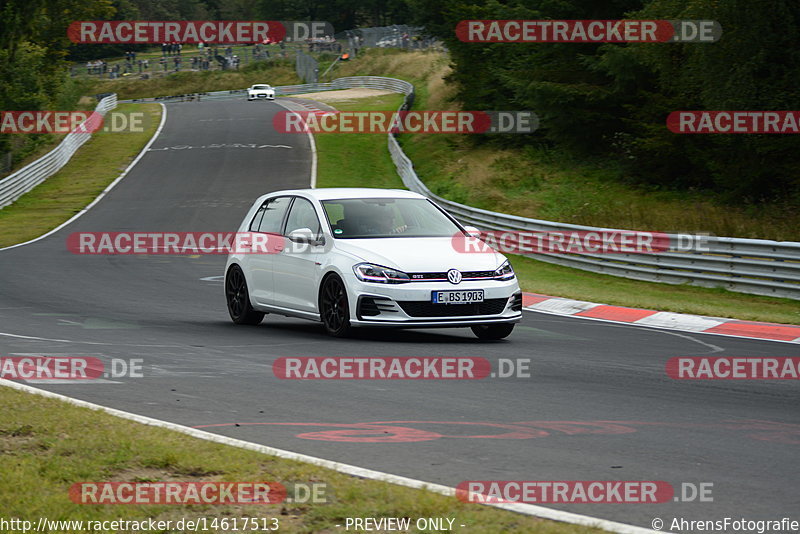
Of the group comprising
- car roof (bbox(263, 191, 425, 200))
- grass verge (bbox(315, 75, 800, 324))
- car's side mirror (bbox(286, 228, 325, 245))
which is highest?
car roof (bbox(263, 191, 425, 200))

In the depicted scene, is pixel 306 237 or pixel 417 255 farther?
pixel 306 237

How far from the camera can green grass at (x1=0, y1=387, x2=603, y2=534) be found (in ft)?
16.4

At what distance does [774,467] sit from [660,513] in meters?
1.39

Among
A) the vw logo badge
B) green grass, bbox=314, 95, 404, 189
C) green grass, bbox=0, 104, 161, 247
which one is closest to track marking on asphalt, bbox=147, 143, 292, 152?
green grass, bbox=0, 104, 161, 247

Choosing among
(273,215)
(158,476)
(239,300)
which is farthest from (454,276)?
(158,476)

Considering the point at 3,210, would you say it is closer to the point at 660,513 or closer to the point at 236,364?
the point at 236,364

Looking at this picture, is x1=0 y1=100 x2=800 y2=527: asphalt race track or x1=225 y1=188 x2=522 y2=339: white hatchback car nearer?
x1=0 y1=100 x2=800 y2=527: asphalt race track

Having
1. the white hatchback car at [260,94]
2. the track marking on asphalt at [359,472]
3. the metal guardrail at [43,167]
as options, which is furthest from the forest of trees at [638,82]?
the track marking on asphalt at [359,472]

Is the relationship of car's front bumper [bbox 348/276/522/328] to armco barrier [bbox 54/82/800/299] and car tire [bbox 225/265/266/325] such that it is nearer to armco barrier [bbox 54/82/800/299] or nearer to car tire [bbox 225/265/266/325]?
car tire [bbox 225/265/266/325]

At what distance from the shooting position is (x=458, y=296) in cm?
1155

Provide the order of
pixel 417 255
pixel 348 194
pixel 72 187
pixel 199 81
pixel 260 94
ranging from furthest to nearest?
1. pixel 199 81
2. pixel 260 94
3. pixel 72 187
4. pixel 348 194
5. pixel 417 255

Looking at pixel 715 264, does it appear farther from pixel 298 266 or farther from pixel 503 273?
pixel 298 266

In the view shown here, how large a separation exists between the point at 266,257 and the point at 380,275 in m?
2.29

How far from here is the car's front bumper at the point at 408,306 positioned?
11438 millimetres
